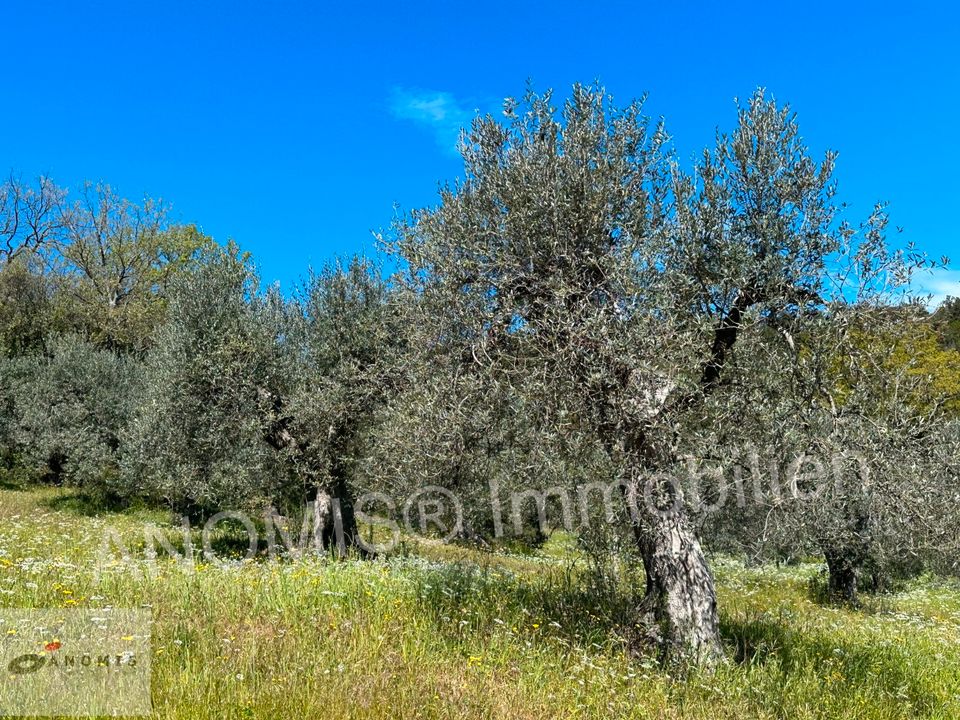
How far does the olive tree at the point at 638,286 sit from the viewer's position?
24.7 feet

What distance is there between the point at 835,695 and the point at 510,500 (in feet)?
17.5

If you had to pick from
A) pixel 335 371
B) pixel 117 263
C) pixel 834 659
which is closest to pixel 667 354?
pixel 834 659

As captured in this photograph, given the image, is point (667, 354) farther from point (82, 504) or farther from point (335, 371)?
point (82, 504)

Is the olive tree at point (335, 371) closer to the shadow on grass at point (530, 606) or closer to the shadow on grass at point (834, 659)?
the shadow on grass at point (530, 606)

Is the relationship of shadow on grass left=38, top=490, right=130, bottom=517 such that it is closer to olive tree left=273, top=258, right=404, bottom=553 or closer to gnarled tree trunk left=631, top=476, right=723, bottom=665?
olive tree left=273, top=258, right=404, bottom=553

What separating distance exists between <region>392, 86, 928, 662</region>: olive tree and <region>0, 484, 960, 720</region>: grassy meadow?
1034 mm

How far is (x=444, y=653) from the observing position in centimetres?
691

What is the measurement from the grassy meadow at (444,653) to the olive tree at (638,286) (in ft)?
3.39

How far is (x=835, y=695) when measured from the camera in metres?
7.40

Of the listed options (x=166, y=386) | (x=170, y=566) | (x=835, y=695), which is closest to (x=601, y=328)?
(x=835, y=695)

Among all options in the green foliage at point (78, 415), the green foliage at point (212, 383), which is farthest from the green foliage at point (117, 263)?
the green foliage at point (212, 383)

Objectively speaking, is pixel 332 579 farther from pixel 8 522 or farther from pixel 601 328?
pixel 8 522

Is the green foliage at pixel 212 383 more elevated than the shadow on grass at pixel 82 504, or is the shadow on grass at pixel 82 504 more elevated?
the green foliage at pixel 212 383

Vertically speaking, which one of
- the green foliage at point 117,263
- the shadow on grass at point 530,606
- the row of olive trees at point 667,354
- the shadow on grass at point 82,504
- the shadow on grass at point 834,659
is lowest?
the shadow on grass at point 834,659
